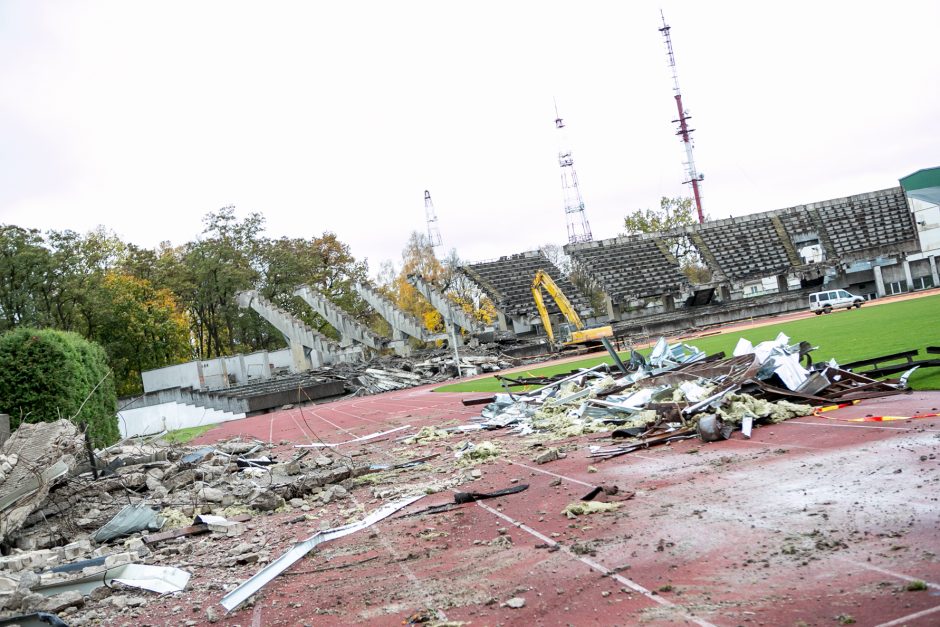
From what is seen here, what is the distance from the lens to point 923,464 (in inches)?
273

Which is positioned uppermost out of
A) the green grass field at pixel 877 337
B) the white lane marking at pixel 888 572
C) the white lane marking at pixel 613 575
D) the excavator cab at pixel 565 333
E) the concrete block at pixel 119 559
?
the excavator cab at pixel 565 333

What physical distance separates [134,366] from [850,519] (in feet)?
173

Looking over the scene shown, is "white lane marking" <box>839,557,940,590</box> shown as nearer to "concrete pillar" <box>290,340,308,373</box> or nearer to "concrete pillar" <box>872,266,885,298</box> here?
"concrete pillar" <box>290,340,308,373</box>

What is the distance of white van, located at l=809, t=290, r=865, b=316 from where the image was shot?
3938cm

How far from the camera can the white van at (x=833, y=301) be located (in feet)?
129

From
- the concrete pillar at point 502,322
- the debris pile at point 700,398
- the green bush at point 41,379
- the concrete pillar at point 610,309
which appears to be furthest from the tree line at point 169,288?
the debris pile at point 700,398

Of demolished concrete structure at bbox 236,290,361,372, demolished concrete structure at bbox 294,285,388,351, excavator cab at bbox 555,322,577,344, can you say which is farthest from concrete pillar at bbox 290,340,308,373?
excavator cab at bbox 555,322,577,344

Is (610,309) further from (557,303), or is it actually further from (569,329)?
(569,329)

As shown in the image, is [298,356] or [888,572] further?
[298,356]

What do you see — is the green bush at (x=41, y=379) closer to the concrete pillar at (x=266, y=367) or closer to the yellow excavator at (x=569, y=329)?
the yellow excavator at (x=569, y=329)

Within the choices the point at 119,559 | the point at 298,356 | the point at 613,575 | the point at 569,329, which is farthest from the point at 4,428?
the point at 298,356

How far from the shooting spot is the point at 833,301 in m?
40.3

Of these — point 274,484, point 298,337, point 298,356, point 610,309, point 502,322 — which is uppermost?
point 298,337

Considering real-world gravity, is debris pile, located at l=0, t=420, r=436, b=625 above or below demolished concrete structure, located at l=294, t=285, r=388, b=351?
below
